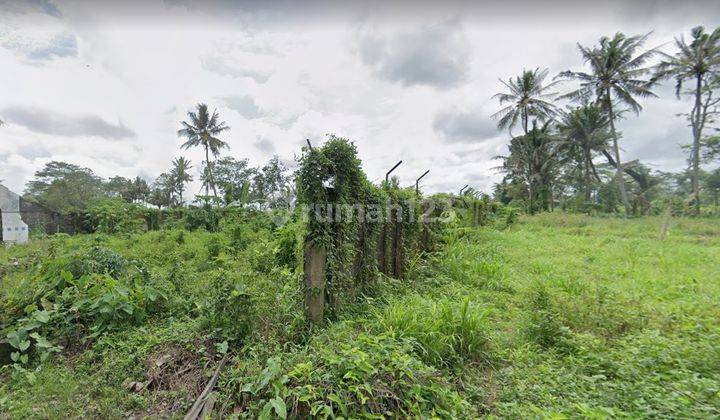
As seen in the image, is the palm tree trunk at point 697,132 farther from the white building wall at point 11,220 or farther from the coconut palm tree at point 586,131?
the white building wall at point 11,220

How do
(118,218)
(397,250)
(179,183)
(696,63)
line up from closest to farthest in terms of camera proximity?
1. (397,250)
2. (118,218)
3. (696,63)
4. (179,183)

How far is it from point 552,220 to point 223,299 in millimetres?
16118

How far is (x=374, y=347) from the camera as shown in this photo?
2406 mm

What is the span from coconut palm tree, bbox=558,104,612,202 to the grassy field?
2289 cm

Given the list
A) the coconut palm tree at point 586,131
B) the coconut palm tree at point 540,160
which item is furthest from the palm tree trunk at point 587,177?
the coconut palm tree at point 540,160

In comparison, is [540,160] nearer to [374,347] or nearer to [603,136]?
[603,136]

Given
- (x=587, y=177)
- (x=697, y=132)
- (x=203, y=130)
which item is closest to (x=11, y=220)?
(x=203, y=130)

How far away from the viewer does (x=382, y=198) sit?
444cm

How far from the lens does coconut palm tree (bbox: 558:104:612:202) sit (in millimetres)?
22828

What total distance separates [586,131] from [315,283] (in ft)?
91.1

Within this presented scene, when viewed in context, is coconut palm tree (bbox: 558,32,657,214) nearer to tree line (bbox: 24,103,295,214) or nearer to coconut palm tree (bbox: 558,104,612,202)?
coconut palm tree (bbox: 558,104,612,202)

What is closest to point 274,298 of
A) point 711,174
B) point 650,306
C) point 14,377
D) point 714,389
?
point 14,377

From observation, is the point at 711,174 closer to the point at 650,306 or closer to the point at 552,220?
the point at 552,220

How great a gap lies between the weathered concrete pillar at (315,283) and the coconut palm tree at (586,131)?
26355 mm
